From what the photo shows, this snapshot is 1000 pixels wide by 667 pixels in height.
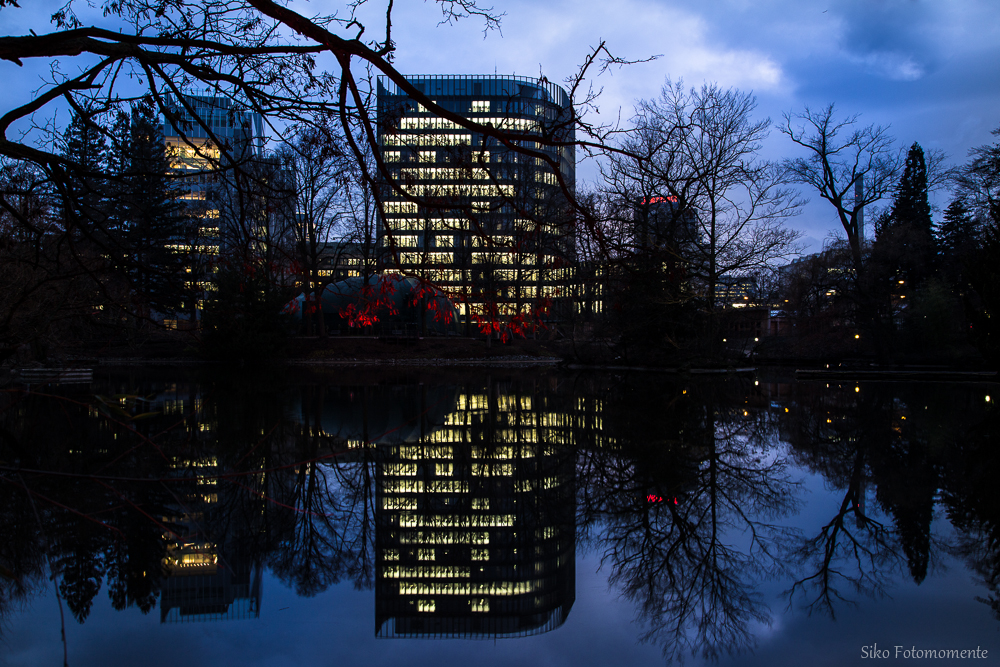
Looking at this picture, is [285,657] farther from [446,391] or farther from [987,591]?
[446,391]

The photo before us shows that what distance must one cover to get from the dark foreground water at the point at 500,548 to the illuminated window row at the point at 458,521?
0.03 meters

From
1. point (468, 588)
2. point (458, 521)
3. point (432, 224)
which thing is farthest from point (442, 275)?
point (468, 588)

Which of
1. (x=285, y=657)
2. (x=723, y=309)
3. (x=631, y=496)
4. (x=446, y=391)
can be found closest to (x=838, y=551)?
(x=631, y=496)

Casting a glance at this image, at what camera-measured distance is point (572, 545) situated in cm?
462

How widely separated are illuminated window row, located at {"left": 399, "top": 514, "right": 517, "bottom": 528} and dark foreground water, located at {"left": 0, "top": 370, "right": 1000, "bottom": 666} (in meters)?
0.03

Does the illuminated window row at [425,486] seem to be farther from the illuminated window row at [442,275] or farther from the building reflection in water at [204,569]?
the illuminated window row at [442,275]

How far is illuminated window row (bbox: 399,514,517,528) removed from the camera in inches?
201

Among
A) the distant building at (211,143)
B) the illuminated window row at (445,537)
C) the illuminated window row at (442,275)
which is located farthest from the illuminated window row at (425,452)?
the distant building at (211,143)

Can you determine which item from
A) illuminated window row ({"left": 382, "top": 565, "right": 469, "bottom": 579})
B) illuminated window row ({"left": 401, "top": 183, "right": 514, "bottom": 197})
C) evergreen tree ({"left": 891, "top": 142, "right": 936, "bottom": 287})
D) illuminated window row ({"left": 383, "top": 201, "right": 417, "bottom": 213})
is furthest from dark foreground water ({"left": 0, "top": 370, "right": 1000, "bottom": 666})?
evergreen tree ({"left": 891, "top": 142, "right": 936, "bottom": 287})

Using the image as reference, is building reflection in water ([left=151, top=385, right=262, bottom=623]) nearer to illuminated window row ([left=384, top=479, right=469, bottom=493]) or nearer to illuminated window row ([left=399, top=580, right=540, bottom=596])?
illuminated window row ([left=399, top=580, right=540, bottom=596])

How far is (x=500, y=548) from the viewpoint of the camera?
455cm

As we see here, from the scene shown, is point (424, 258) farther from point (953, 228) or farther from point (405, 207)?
point (953, 228)

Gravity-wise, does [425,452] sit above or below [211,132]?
below

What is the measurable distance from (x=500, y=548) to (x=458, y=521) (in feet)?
2.50
